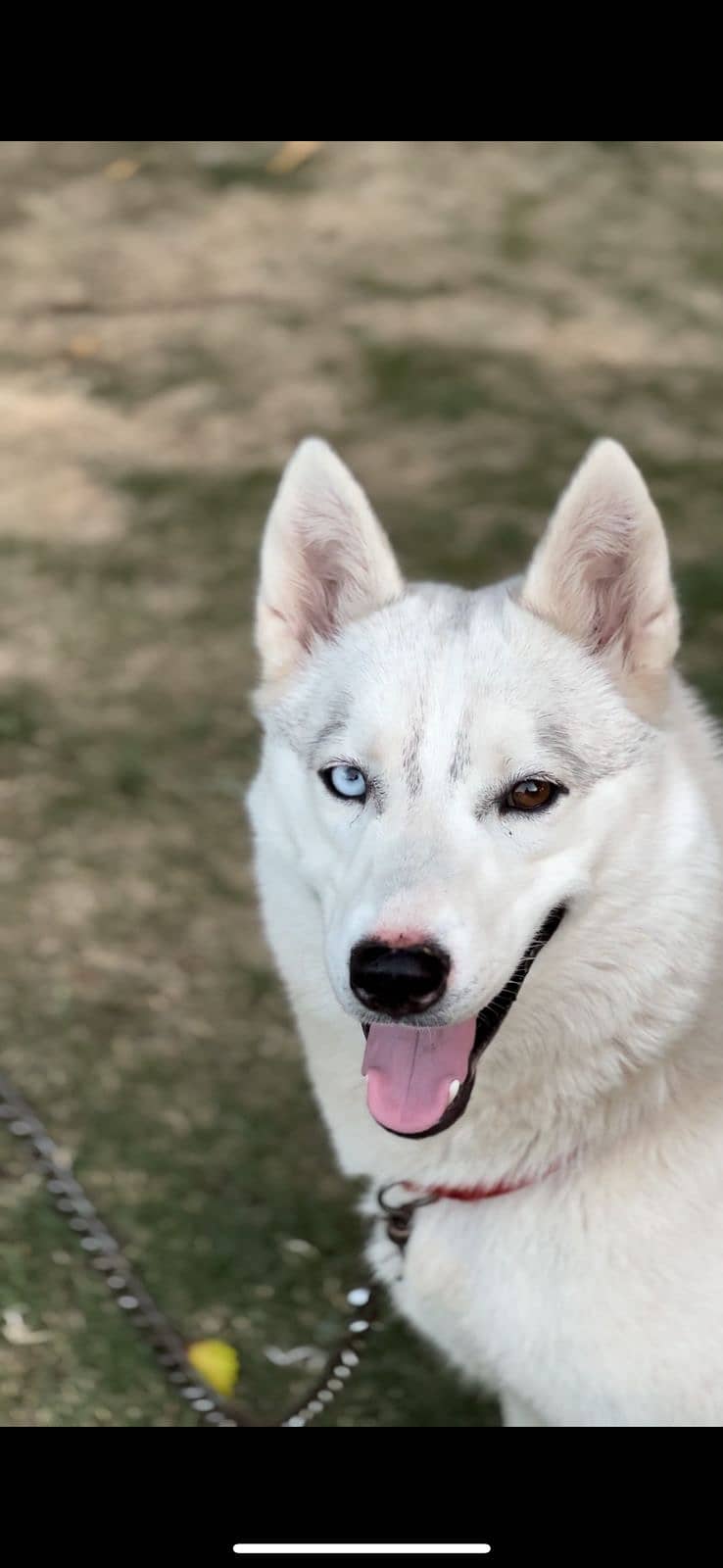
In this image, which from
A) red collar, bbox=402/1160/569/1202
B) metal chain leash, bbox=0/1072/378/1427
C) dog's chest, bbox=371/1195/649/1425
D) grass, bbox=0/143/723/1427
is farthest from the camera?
grass, bbox=0/143/723/1427

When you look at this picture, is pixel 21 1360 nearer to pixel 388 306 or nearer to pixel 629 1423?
pixel 629 1423

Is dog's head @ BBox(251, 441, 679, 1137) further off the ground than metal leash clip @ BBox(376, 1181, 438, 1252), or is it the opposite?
dog's head @ BBox(251, 441, 679, 1137)

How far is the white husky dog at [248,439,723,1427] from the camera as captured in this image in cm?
237

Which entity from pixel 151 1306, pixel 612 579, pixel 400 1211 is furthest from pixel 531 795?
pixel 151 1306

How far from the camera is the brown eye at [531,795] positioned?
239 centimetres

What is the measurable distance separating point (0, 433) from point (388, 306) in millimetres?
2137

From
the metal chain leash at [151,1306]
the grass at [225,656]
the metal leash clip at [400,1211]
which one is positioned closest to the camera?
the metal leash clip at [400,1211]

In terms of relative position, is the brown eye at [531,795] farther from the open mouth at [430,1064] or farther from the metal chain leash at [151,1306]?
the metal chain leash at [151,1306]

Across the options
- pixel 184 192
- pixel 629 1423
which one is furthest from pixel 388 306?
pixel 629 1423

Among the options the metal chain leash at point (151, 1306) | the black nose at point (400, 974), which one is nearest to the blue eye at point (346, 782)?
the black nose at point (400, 974)

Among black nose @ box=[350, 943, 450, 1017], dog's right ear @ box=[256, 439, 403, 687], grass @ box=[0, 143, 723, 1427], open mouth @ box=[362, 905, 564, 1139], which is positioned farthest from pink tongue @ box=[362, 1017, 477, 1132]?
grass @ box=[0, 143, 723, 1427]

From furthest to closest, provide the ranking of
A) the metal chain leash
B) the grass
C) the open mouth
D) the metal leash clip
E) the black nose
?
the grass < the metal chain leash < the metal leash clip < the open mouth < the black nose

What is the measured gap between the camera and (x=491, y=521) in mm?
6262

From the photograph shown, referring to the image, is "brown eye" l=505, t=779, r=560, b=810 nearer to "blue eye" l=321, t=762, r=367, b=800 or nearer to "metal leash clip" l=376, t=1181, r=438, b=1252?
"blue eye" l=321, t=762, r=367, b=800
